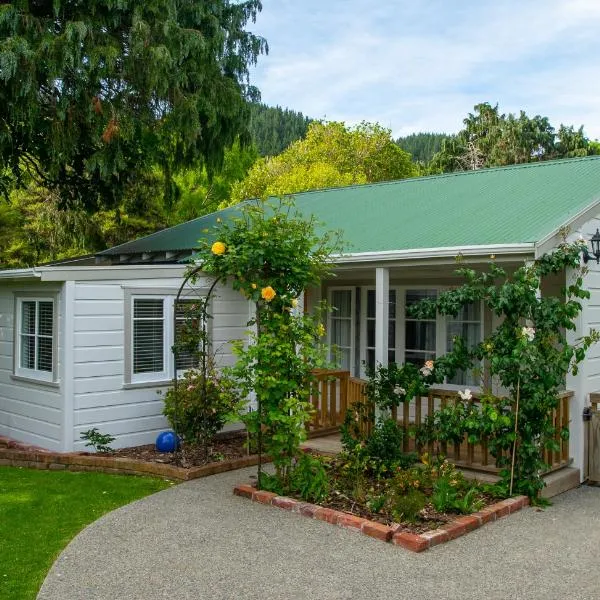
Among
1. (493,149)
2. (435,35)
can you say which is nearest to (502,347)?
(435,35)

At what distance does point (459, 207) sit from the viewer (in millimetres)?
9438

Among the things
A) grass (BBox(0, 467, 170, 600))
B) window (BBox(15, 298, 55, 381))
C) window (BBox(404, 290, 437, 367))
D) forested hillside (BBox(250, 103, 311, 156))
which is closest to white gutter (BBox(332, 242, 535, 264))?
window (BBox(404, 290, 437, 367))

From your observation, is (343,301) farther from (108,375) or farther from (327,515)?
(327,515)

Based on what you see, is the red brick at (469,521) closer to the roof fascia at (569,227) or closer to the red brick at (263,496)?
the red brick at (263,496)

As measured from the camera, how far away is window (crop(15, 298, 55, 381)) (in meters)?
8.59

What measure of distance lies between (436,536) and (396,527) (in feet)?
1.12

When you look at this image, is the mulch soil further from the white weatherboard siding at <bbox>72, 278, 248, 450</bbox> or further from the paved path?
the paved path

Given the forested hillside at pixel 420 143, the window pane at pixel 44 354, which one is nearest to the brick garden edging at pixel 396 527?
the window pane at pixel 44 354

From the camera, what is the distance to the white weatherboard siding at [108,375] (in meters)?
8.23

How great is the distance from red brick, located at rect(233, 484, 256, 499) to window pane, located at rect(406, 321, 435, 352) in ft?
16.2

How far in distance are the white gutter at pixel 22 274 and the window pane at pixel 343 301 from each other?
545cm

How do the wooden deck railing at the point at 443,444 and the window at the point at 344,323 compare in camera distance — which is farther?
the window at the point at 344,323

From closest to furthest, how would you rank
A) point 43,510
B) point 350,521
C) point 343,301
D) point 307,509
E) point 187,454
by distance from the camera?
point 350,521 → point 307,509 → point 43,510 → point 187,454 → point 343,301

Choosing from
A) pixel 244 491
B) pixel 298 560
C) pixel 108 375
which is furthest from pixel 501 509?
pixel 108 375
